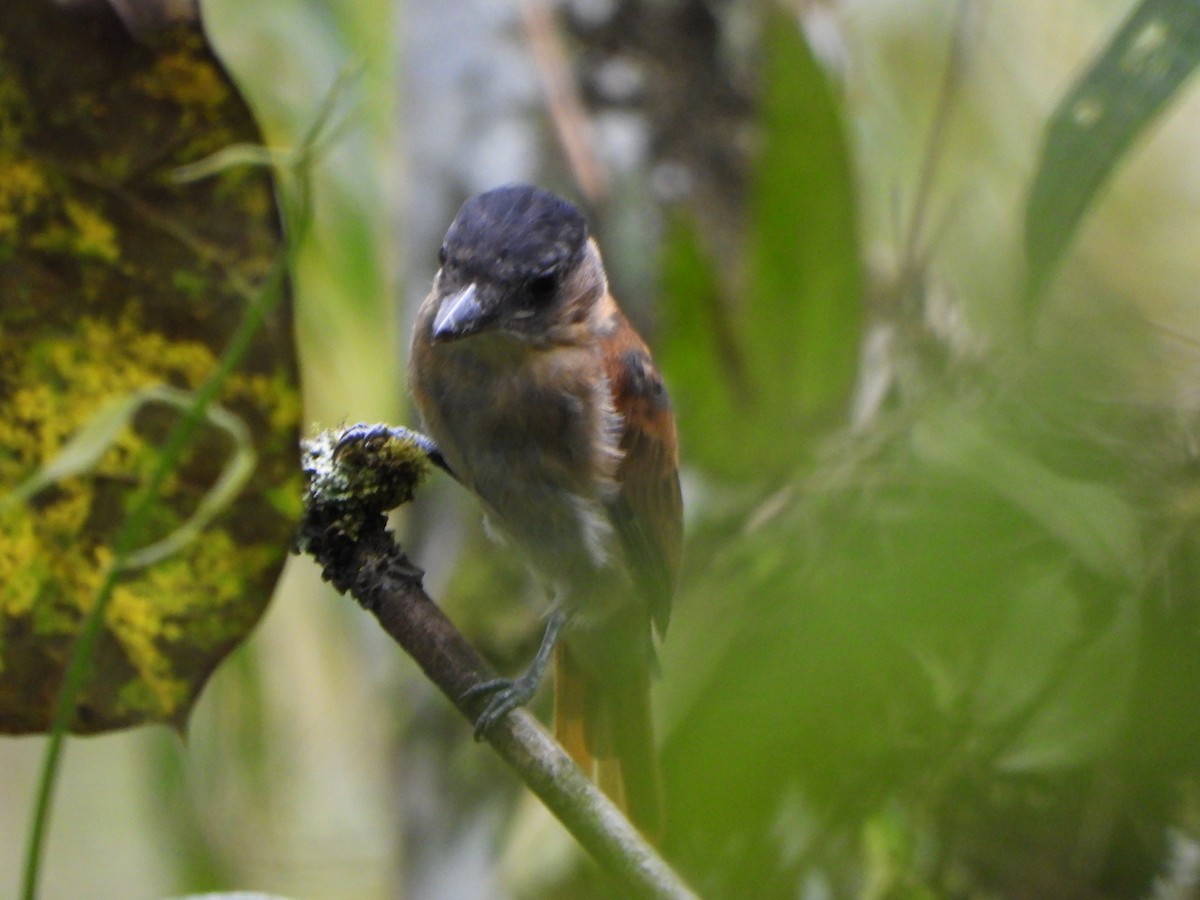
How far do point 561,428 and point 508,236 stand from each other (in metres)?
0.27

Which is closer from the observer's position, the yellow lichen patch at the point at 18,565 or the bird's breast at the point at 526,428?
the yellow lichen patch at the point at 18,565

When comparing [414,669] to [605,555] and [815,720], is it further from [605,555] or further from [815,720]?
[815,720]

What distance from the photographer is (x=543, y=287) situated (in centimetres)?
125

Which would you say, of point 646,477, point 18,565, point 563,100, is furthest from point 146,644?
point 563,100

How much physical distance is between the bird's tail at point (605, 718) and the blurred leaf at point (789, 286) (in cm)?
32

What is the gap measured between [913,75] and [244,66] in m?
1.11

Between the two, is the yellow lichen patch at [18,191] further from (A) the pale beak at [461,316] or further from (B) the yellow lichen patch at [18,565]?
(A) the pale beak at [461,316]

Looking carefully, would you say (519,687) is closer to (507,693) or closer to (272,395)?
(507,693)

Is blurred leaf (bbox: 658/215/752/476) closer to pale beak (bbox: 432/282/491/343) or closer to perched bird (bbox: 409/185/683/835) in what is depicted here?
perched bird (bbox: 409/185/683/835)

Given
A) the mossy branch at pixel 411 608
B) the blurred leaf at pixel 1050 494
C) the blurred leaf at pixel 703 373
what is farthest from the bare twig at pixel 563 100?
the blurred leaf at pixel 1050 494

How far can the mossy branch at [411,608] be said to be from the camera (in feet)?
2.59

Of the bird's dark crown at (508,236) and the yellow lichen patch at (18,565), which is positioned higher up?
the yellow lichen patch at (18,565)

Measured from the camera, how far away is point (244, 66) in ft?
6.88

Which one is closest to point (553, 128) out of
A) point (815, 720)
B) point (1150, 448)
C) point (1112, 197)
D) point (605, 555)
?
point (605, 555)
